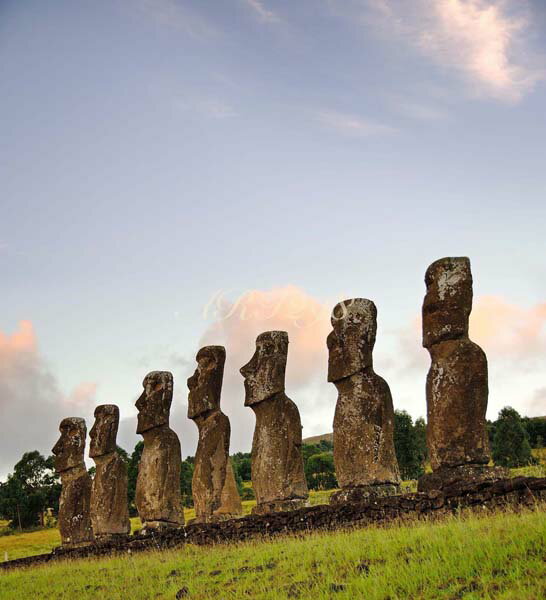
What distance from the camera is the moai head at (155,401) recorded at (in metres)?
22.8

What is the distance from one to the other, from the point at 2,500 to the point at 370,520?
165ft

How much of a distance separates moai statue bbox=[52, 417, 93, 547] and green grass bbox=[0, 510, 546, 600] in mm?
7829

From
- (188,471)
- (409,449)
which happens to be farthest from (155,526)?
(188,471)

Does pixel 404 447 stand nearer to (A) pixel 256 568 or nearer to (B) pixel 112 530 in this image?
(B) pixel 112 530

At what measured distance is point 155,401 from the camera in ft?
75.4

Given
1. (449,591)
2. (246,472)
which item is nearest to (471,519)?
Result: (449,591)

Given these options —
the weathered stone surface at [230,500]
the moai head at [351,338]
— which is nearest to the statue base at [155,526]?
the weathered stone surface at [230,500]

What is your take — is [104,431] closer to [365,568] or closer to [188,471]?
[365,568]

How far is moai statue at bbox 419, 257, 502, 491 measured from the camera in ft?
48.4

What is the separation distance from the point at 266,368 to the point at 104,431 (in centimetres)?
738

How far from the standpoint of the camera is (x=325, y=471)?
193ft

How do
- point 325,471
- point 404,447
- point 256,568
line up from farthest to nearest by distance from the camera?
point 325,471
point 404,447
point 256,568

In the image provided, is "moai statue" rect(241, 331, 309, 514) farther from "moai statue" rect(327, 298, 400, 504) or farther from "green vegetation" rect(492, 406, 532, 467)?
"green vegetation" rect(492, 406, 532, 467)

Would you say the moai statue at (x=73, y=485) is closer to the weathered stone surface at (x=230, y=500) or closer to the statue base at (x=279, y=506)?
the weathered stone surface at (x=230, y=500)
